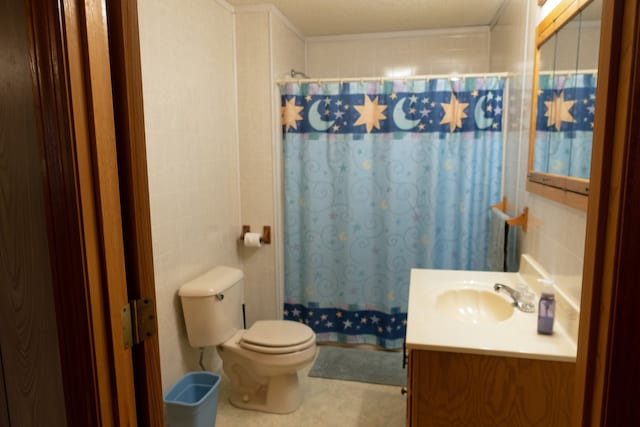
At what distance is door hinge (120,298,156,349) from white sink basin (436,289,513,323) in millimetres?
1290

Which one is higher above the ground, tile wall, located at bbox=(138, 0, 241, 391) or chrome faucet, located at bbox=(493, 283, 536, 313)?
tile wall, located at bbox=(138, 0, 241, 391)

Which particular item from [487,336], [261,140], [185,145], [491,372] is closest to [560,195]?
[487,336]

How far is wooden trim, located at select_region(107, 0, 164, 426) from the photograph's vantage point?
2.70ft

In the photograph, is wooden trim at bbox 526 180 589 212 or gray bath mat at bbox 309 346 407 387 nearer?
wooden trim at bbox 526 180 589 212

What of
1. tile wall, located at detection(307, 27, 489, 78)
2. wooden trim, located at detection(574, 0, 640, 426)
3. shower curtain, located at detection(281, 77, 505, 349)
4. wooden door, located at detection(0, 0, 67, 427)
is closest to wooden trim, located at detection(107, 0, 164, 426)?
wooden door, located at detection(0, 0, 67, 427)

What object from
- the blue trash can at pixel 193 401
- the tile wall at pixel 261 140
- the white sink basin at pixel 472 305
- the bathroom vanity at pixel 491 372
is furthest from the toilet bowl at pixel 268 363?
the bathroom vanity at pixel 491 372

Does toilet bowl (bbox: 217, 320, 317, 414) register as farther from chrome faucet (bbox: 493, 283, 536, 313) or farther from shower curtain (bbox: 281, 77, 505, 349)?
chrome faucet (bbox: 493, 283, 536, 313)

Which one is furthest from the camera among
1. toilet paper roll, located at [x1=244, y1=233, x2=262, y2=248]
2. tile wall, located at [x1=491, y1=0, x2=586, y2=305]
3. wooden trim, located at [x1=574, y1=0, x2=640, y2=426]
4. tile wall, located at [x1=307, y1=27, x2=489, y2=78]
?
tile wall, located at [x1=307, y1=27, x2=489, y2=78]

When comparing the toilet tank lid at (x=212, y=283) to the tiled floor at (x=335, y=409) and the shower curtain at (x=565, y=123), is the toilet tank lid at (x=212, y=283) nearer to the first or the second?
the tiled floor at (x=335, y=409)

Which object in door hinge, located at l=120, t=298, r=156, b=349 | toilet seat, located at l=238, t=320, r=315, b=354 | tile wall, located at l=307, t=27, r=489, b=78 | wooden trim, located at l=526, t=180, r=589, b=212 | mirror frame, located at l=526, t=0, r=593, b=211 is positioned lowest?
toilet seat, located at l=238, t=320, r=315, b=354

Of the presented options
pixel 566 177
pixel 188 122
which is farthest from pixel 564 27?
pixel 188 122

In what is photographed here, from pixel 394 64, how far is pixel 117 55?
292cm

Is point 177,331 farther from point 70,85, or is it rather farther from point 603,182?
point 603,182

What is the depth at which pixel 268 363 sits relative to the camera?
7.69 ft
